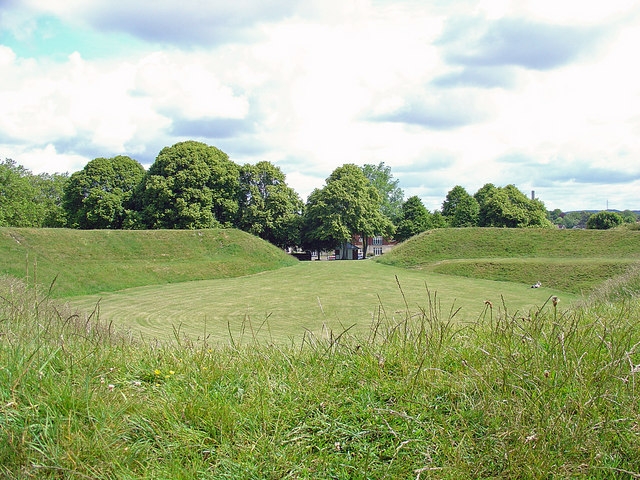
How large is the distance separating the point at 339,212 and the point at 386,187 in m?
22.5

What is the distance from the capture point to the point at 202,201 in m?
52.3

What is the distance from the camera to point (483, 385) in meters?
3.49

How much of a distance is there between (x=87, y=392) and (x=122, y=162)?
193ft

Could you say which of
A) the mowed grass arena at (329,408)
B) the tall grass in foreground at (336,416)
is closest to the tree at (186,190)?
the mowed grass arena at (329,408)

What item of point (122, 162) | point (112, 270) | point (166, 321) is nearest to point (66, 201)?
point (122, 162)

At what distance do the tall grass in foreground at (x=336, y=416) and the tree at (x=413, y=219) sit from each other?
238 ft

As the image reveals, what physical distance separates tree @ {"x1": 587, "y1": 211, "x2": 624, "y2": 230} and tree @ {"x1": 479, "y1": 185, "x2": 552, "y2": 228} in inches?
893

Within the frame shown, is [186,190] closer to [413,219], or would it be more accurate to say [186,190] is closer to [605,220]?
[413,219]

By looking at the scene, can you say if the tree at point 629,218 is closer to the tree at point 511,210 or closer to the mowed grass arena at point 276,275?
Result: the tree at point 511,210

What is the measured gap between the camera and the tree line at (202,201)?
5147 cm

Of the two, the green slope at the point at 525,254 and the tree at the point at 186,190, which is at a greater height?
the tree at the point at 186,190

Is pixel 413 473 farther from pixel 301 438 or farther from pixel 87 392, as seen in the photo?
pixel 87 392

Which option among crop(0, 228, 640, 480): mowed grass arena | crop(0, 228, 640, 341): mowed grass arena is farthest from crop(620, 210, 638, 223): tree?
crop(0, 228, 640, 480): mowed grass arena

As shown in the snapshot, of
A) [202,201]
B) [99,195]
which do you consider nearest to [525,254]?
[202,201]
